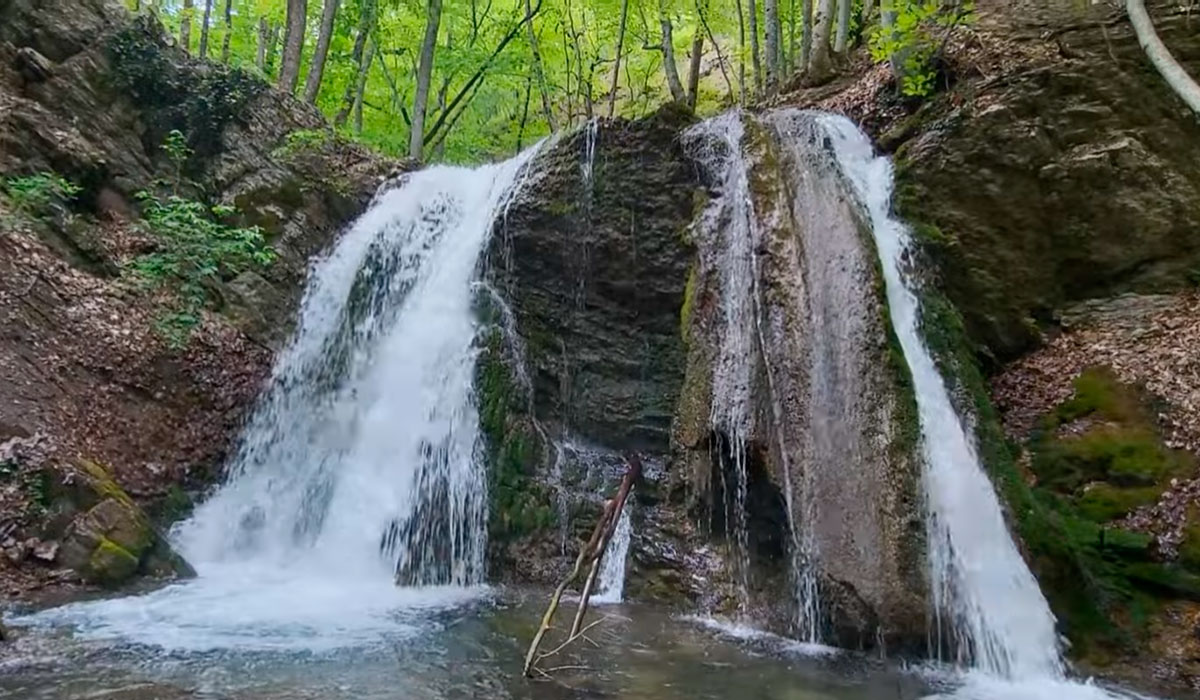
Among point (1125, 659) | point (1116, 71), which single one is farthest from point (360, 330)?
point (1116, 71)

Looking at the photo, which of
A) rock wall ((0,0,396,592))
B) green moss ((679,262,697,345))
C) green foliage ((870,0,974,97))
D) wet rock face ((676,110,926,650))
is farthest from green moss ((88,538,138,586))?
green foliage ((870,0,974,97))

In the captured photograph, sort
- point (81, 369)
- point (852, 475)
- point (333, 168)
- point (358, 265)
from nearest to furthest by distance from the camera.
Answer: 1. point (852, 475)
2. point (81, 369)
3. point (358, 265)
4. point (333, 168)

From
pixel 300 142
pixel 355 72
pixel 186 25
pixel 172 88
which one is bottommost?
pixel 300 142

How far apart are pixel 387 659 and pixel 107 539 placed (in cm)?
319

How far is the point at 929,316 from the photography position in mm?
7629

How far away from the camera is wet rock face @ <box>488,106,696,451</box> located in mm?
9898

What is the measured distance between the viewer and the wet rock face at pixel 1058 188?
8.70 metres

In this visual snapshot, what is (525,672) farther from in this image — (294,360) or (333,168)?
(333,168)

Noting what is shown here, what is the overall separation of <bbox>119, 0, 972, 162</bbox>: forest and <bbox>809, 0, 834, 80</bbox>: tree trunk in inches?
0.9

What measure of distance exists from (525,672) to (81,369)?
6.02 m

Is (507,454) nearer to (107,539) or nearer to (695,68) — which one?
(107,539)

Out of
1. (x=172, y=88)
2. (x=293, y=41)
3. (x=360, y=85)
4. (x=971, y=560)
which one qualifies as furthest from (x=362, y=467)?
(x=360, y=85)

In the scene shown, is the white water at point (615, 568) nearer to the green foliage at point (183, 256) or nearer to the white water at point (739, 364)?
the white water at point (739, 364)

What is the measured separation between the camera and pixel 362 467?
9055 mm
